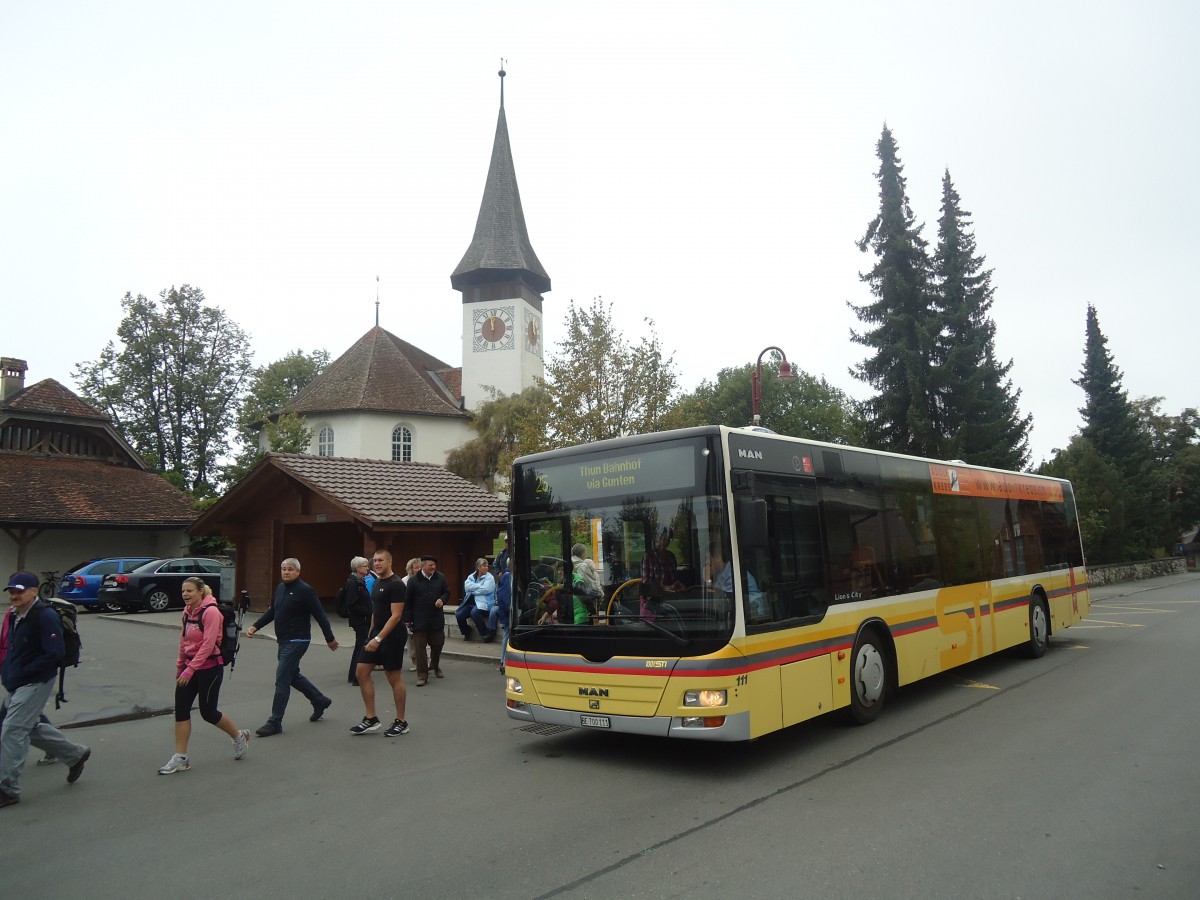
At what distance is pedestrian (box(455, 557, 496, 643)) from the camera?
15.4 metres

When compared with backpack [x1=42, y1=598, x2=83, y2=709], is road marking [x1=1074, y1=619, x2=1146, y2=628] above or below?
below

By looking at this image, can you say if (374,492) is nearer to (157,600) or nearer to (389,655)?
(157,600)

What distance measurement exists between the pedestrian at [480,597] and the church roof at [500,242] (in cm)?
3989

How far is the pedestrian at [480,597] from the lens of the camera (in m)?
15.4

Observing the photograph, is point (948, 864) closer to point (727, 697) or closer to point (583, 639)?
point (727, 697)

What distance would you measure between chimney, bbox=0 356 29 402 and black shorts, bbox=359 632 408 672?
4156 centimetres

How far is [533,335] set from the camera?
54.2 meters

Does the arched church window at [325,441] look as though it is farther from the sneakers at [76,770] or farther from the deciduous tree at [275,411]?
the sneakers at [76,770]

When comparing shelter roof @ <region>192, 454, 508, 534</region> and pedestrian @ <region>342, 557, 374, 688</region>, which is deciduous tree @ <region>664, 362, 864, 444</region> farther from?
pedestrian @ <region>342, 557, 374, 688</region>

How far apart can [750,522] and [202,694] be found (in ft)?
16.2

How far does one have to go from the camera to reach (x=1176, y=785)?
237 inches

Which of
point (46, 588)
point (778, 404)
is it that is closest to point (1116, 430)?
point (778, 404)

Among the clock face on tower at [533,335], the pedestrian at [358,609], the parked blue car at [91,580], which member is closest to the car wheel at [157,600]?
the parked blue car at [91,580]

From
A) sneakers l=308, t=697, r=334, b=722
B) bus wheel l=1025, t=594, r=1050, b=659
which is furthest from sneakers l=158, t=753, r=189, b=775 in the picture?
bus wheel l=1025, t=594, r=1050, b=659
